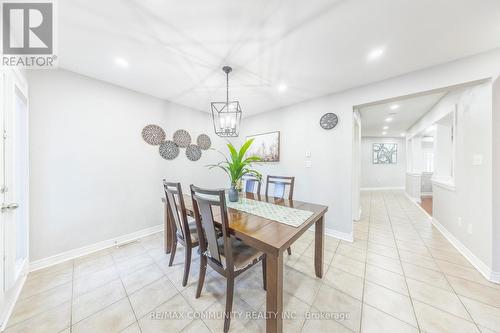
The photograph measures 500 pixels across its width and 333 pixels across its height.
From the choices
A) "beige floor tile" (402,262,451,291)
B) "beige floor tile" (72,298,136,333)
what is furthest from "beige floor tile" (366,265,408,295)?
"beige floor tile" (72,298,136,333)

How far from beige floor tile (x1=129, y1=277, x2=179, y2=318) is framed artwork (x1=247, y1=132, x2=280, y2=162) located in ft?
9.15

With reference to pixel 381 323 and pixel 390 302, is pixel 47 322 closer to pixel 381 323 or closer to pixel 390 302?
pixel 381 323

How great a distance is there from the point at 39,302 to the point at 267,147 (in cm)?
369

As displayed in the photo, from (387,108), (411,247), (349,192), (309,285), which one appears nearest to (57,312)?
(309,285)

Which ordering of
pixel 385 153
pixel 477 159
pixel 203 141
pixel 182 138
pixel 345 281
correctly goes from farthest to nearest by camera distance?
pixel 385 153
pixel 203 141
pixel 182 138
pixel 477 159
pixel 345 281

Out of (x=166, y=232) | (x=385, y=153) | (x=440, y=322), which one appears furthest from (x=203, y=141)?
(x=385, y=153)

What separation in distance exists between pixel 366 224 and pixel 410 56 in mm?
2912

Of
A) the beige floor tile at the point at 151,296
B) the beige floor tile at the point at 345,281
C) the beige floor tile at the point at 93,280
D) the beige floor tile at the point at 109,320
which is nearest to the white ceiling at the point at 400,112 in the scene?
the beige floor tile at the point at 345,281

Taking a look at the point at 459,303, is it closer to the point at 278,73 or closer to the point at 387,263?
the point at 387,263

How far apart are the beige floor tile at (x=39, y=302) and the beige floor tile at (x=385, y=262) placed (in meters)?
3.30

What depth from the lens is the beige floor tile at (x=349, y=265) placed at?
1.94 meters

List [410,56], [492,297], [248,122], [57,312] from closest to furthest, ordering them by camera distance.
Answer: [57,312], [492,297], [410,56], [248,122]

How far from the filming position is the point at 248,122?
14.1 feet

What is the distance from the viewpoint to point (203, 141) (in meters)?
3.82
